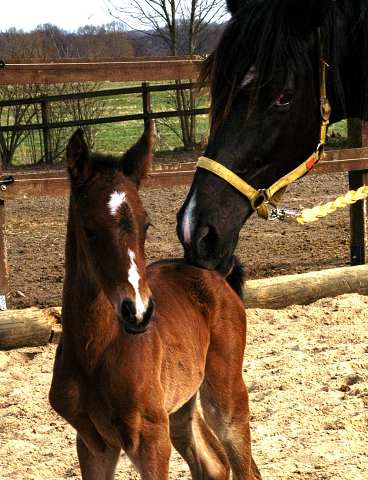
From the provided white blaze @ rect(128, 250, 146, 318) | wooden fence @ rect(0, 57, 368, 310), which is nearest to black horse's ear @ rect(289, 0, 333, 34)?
white blaze @ rect(128, 250, 146, 318)

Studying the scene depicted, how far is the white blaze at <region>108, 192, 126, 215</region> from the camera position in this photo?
6.77 feet

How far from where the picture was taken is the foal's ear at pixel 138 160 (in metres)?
2.28

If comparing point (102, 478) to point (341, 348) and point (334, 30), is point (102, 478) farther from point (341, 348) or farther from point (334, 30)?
point (341, 348)

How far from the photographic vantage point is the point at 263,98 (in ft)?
6.36

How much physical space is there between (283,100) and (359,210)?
12.9 ft

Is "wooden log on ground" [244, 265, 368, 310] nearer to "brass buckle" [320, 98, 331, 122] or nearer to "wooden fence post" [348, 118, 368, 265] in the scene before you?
"wooden fence post" [348, 118, 368, 265]

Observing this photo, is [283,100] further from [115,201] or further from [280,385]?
[280,385]

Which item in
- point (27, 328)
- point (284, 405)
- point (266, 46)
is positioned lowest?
point (284, 405)

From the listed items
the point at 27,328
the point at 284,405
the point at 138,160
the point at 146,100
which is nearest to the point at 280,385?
the point at 284,405

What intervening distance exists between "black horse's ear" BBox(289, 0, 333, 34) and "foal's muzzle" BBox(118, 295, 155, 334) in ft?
3.19

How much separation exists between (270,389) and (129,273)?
1914mm

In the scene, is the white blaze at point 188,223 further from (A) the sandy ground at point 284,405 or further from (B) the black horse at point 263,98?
(A) the sandy ground at point 284,405

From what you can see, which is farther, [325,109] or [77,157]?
[77,157]

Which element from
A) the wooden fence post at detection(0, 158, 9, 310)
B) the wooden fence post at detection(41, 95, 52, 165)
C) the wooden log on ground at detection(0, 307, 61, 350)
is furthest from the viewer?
the wooden fence post at detection(41, 95, 52, 165)
